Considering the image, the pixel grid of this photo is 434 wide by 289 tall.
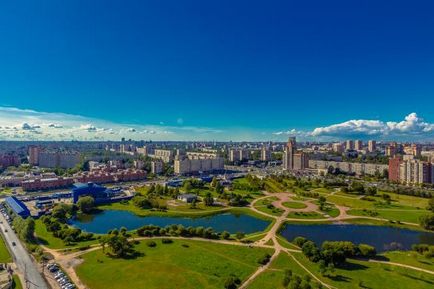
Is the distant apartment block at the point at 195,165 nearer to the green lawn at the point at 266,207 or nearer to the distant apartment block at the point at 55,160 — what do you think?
the distant apartment block at the point at 55,160

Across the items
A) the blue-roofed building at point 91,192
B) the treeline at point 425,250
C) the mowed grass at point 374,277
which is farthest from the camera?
the blue-roofed building at point 91,192

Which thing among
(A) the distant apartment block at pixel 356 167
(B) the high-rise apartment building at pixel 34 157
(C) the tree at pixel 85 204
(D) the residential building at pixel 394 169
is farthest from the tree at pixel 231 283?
(B) the high-rise apartment building at pixel 34 157

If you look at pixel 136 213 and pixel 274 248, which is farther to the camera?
pixel 136 213

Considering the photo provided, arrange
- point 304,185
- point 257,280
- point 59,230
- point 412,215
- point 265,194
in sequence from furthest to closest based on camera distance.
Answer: point 304,185, point 265,194, point 412,215, point 59,230, point 257,280

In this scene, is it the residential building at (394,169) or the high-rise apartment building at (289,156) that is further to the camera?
the high-rise apartment building at (289,156)

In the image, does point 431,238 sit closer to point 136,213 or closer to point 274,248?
point 274,248

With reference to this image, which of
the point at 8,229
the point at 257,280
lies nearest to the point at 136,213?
the point at 8,229

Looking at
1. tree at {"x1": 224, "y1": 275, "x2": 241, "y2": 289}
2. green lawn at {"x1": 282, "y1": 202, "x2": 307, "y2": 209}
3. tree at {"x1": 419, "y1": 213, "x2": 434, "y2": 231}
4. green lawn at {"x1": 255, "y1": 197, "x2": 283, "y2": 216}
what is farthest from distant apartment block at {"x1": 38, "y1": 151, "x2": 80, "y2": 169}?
tree at {"x1": 419, "y1": 213, "x2": 434, "y2": 231}
